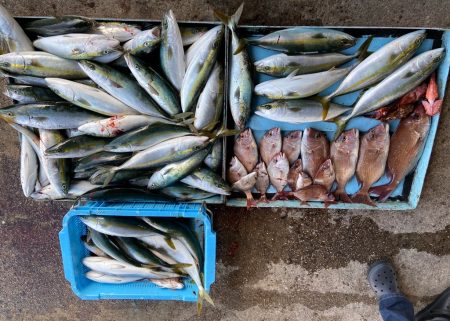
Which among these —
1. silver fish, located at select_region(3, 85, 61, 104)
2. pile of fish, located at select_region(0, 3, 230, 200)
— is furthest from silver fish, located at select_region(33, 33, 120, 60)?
silver fish, located at select_region(3, 85, 61, 104)

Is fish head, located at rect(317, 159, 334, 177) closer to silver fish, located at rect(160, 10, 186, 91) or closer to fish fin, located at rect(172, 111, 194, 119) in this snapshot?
fish fin, located at rect(172, 111, 194, 119)

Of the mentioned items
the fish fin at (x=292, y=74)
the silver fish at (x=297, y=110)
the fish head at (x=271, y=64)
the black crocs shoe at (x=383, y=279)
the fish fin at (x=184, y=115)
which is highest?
the fish head at (x=271, y=64)

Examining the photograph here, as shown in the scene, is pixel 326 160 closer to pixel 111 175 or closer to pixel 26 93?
A: pixel 111 175

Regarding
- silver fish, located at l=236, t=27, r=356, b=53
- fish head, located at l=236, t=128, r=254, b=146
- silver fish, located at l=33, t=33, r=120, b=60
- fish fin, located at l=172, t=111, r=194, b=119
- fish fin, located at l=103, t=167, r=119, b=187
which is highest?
silver fish, located at l=236, t=27, r=356, b=53

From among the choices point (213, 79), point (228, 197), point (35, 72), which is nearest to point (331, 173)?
point (228, 197)

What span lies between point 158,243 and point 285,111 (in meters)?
1.24

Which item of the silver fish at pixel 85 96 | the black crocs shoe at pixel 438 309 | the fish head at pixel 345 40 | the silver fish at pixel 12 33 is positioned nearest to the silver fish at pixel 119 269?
the silver fish at pixel 85 96

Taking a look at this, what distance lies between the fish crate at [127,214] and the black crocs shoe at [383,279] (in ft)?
4.35

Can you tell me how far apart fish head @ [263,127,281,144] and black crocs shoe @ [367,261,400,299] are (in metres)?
1.36

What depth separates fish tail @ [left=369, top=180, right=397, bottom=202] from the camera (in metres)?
2.44

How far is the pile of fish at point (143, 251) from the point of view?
94.6 inches

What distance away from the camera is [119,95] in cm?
223

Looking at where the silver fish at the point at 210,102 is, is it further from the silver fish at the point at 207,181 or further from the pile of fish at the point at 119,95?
the silver fish at the point at 207,181

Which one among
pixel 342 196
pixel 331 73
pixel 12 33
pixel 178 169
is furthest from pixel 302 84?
pixel 12 33
